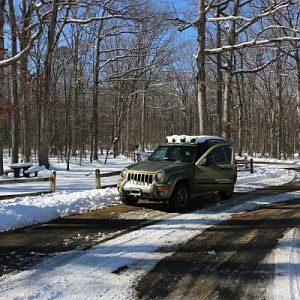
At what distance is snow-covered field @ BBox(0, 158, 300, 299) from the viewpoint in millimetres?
5285

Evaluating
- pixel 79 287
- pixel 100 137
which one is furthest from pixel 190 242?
pixel 100 137

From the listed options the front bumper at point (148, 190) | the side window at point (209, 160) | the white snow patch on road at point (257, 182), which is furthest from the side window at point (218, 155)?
the white snow patch on road at point (257, 182)

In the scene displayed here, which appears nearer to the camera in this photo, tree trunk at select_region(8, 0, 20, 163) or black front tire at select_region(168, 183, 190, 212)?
black front tire at select_region(168, 183, 190, 212)

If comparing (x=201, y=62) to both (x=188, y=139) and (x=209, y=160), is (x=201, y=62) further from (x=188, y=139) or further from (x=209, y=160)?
(x=209, y=160)

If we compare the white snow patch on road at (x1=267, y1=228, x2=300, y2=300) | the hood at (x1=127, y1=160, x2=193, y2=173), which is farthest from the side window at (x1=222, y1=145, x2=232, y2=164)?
the white snow patch on road at (x1=267, y1=228, x2=300, y2=300)

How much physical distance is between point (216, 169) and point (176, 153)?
1.37 m

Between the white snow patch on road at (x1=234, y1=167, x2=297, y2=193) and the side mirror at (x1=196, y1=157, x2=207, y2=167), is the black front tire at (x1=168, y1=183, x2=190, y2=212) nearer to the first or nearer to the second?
the side mirror at (x1=196, y1=157, x2=207, y2=167)

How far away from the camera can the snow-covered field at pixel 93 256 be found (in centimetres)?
529

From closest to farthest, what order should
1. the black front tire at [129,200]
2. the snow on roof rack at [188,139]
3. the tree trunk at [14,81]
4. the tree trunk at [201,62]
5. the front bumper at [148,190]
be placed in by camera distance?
the front bumper at [148,190] < the black front tire at [129,200] < the snow on roof rack at [188,139] < the tree trunk at [14,81] < the tree trunk at [201,62]

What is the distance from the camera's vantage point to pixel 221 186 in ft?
43.3

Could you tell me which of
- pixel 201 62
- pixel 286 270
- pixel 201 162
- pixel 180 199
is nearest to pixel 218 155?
→ pixel 201 162

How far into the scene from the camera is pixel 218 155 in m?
13.2

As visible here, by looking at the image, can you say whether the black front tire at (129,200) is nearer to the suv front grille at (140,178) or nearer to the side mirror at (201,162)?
the suv front grille at (140,178)

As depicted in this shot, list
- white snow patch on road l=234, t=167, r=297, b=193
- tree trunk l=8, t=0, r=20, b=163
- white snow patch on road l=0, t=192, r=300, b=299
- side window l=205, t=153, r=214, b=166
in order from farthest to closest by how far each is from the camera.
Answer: tree trunk l=8, t=0, r=20, b=163, white snow patch on road l=234, t=167, r=297, b=193, side window l=205, t=153, r=214, b=166, white snow patch on road l=0, t=192, r=300, b=299
